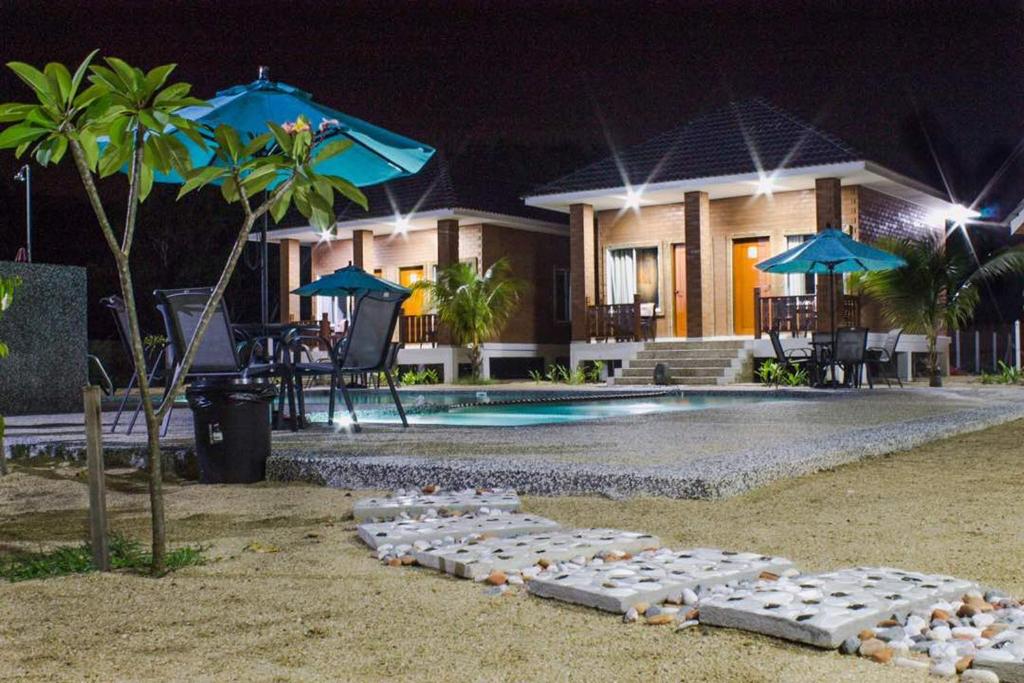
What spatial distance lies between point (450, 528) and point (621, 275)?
17.6 meters

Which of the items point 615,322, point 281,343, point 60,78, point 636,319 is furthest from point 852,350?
point 60,78

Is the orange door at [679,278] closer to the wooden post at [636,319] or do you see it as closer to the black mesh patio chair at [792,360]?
the wooden post at [636,319]

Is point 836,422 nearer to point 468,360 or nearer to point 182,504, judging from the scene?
point 182,504

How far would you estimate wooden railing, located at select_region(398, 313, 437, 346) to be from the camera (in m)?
22.9

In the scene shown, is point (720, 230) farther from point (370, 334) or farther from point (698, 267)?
point (370, 334)

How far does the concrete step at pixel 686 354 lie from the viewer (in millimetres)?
17656

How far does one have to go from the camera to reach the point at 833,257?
1393 centimetres

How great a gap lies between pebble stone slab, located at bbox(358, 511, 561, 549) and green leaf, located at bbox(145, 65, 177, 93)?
1.64 m

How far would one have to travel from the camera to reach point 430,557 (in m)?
3.27

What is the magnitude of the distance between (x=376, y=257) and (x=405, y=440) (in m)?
19.2

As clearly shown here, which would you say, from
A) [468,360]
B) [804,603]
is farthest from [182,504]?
[468,360]

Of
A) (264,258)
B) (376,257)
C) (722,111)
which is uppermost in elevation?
(722,111)

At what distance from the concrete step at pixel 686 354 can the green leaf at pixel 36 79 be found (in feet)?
50.6

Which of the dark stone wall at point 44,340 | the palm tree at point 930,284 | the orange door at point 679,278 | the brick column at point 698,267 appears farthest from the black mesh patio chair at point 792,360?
the dark stone wall at point 44,340
